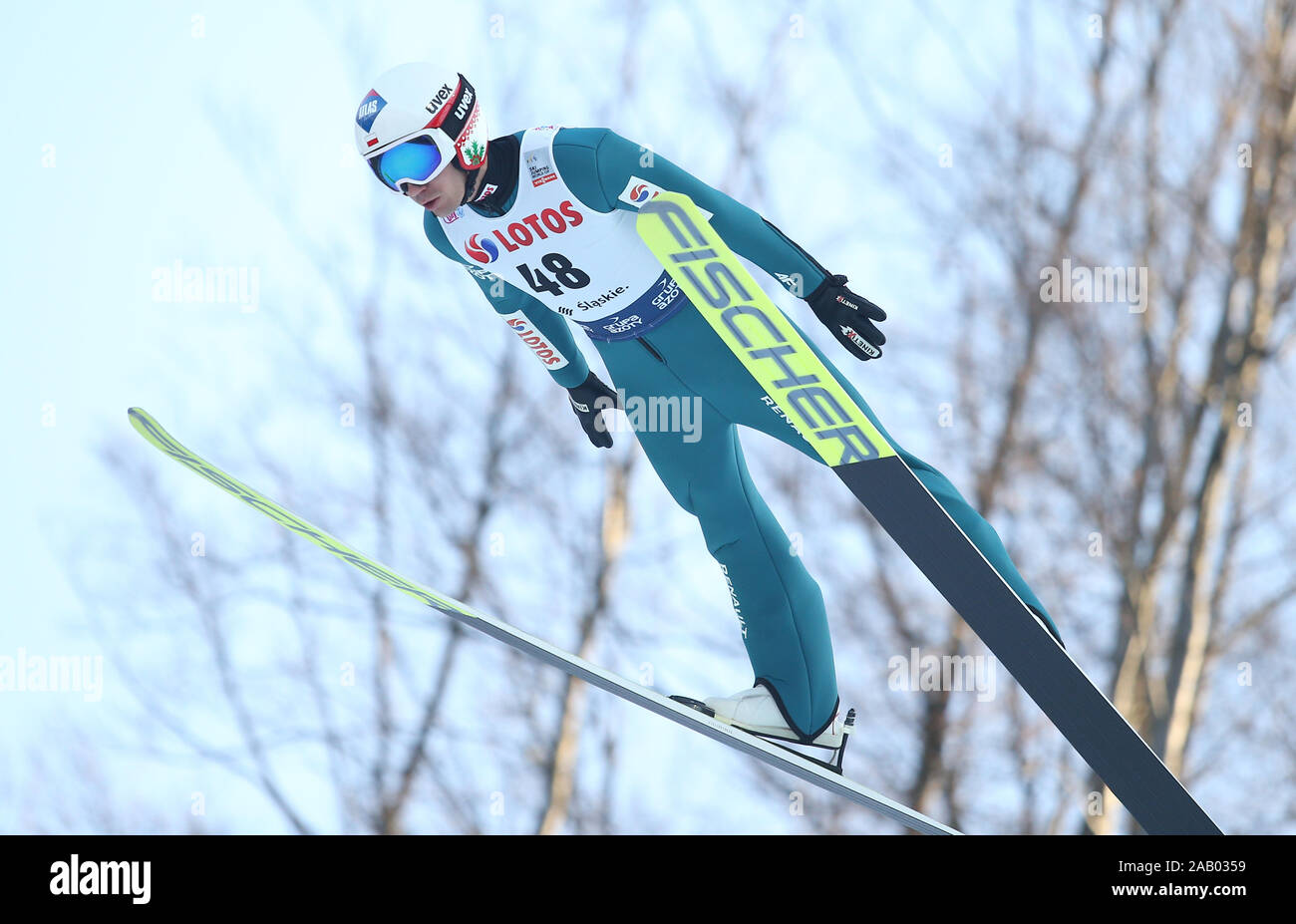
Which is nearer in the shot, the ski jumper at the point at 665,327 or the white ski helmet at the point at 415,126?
the white ski helmet at the point at 415,126

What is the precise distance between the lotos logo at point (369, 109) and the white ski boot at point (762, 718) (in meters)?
1.75

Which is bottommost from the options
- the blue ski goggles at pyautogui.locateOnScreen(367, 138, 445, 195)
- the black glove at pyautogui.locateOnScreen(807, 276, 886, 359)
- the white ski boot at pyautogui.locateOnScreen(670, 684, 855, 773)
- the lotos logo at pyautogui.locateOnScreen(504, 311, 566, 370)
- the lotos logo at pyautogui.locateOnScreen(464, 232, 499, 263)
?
the white ski boot at pyautogui.locateOnScreen(670, 684, 855, 773)

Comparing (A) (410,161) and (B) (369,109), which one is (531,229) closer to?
(A) (410,161)

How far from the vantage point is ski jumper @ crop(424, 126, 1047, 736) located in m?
3.37

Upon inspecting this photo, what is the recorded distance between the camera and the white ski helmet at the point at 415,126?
10.7ft

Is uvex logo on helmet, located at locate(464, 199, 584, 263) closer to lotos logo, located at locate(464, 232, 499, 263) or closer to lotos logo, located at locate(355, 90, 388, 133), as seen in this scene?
lotos logo, located at locate(464, 232, 499, 263)

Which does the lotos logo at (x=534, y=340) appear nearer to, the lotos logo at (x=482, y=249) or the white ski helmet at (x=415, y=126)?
the lotos logo at (x=482, y=249)

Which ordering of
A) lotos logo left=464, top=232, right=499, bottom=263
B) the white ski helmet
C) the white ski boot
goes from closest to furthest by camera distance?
1. the white ski helmet
2. lotos logo left=464, top=232, right=499, bottom=263
3. the white ski boot

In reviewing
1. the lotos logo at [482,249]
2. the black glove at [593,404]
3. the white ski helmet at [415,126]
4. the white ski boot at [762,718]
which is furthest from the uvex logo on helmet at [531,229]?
the white ski boot at [762,718]

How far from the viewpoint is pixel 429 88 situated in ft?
10.8

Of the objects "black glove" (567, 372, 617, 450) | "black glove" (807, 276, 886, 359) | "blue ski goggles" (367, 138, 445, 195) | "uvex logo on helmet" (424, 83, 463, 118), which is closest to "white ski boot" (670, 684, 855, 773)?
"black glove" (567, 372, 617, 450)

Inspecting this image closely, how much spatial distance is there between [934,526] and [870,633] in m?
6.33

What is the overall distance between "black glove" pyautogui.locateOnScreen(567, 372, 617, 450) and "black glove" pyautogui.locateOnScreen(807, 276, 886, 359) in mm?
854
